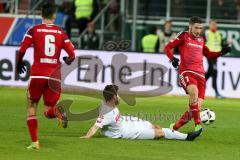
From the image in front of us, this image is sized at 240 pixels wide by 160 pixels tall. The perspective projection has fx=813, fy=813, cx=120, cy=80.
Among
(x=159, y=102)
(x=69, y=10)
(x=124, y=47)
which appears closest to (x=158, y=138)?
(x=159, y=102)

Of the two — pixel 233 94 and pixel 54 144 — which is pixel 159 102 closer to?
pixel 233 94

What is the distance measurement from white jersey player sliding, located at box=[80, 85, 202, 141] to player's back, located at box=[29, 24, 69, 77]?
1207 millimetres

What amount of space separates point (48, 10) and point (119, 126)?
2.48 metres

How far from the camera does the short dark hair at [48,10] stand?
12641mm

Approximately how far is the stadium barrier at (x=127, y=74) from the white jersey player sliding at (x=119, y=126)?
10.2 meters

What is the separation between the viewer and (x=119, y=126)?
45.5ft

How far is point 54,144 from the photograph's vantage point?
13266 mm

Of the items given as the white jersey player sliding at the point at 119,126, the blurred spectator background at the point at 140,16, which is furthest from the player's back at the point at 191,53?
the blurred spectator background at the point at 140,16

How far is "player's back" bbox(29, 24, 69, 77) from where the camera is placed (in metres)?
12.8

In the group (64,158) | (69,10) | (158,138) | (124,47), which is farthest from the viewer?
(69,10)

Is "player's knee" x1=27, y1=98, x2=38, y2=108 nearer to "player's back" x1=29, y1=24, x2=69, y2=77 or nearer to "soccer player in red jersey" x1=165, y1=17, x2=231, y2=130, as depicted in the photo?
"player's back" x1=29, y1=24, x2=69, y2=77

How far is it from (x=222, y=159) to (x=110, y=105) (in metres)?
2.40

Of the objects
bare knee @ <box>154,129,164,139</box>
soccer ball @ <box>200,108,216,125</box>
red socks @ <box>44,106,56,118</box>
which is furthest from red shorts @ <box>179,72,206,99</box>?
red socks @ <box>44,106,56,118</box>

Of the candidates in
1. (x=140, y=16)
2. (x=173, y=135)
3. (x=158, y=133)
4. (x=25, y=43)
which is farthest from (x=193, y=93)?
(x=140, y=16)
